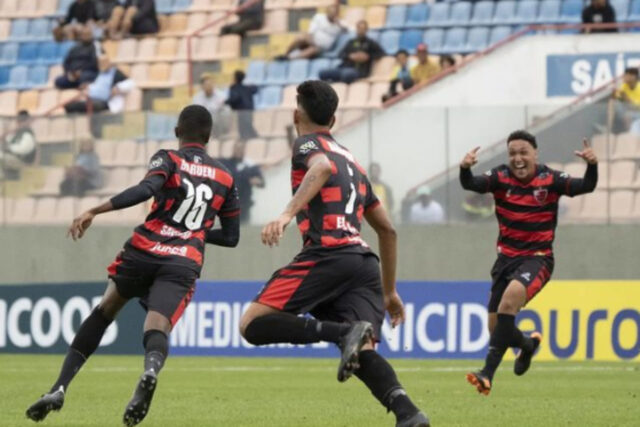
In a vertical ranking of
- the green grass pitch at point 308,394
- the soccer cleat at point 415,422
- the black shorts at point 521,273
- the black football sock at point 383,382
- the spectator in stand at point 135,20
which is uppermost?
the spectator in stand at point 135,20

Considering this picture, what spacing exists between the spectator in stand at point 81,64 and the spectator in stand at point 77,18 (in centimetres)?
120

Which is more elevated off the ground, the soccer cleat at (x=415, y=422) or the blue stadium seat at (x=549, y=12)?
the blue stadium seat at (x=549, y=12)

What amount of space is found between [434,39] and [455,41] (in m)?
0.43

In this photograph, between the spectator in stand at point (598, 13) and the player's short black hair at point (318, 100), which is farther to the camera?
the spectator in stand at point (598, 13)

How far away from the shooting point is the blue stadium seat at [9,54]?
1182 inches

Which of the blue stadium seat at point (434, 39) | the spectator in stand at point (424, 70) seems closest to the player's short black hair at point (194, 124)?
the spectator in stand at point (424, 70)

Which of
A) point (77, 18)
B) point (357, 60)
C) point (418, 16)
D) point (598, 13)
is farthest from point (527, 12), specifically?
point (77, 18)

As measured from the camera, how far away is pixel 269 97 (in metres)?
26.0

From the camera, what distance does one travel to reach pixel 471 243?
2253 centimetres

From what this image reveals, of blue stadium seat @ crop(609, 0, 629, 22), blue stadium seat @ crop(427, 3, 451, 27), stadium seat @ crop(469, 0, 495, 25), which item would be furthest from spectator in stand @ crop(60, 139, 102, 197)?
blue stadium seat @ crop(609, 0, 629, 22)

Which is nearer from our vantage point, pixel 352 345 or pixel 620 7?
pixel 352 345

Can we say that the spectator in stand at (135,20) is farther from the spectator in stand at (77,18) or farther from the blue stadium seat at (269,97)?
the blue stadium seat at (269,97)

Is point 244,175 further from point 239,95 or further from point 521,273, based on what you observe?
point 521,273

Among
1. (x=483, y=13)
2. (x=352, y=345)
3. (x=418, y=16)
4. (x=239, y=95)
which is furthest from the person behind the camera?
(x=418, y=16)
